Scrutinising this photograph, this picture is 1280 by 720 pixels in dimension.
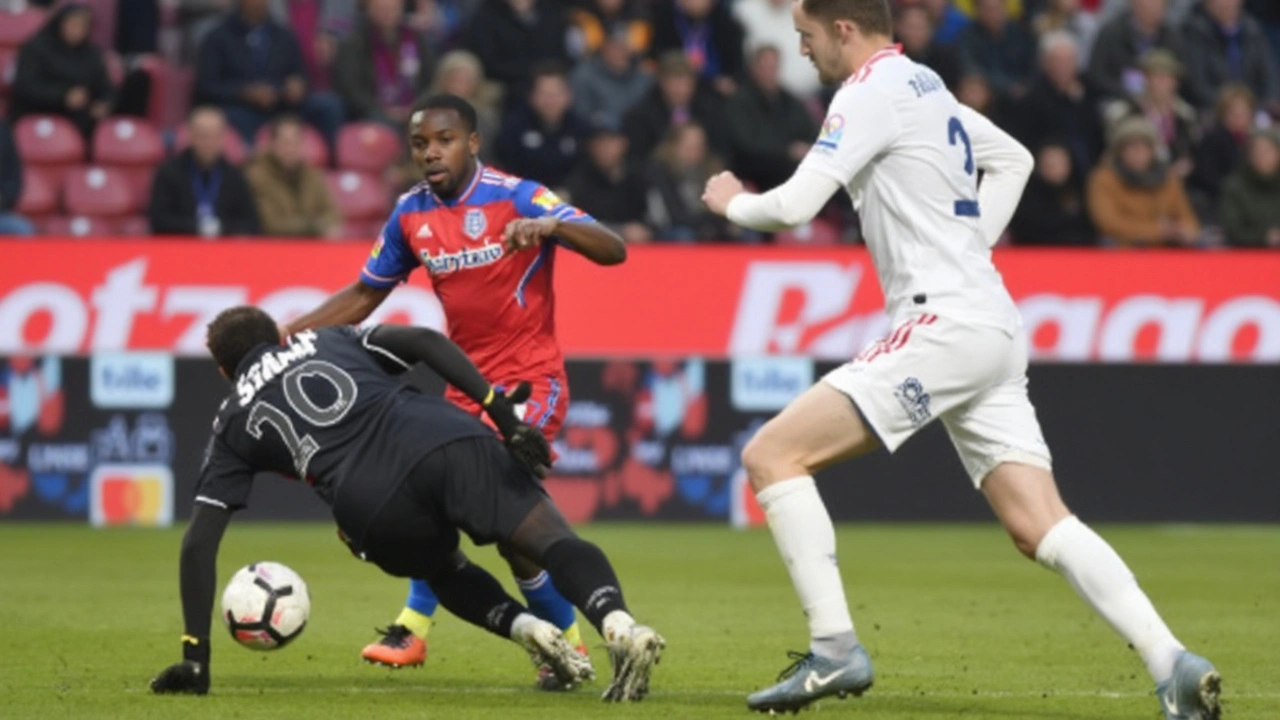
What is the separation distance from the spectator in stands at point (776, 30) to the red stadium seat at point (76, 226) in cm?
618

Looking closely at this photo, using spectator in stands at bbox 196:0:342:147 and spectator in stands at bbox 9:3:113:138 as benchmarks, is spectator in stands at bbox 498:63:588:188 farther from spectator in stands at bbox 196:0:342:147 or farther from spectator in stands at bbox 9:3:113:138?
spectator in stands at bbox 9:3:113:138

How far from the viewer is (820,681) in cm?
750

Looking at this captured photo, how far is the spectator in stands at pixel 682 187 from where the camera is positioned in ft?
63.2

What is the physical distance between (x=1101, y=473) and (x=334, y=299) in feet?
30.4

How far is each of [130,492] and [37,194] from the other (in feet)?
10.8

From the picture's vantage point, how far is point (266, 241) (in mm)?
17797

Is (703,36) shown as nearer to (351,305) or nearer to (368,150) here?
(368,150)

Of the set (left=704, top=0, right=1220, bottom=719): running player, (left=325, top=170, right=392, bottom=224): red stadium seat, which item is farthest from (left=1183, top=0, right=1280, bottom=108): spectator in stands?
(left=704, top=0, right=1220, bottom=719): running player

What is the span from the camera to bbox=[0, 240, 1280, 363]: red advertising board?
17406 mm

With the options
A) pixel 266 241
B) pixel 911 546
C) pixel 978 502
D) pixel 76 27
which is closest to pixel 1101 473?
pixel 978 502

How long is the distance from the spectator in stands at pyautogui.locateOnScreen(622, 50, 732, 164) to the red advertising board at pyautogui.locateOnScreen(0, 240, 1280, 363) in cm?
214

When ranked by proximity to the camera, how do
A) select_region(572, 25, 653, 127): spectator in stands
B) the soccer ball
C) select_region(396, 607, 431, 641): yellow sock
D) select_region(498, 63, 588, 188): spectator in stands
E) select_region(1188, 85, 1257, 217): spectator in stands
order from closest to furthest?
the soccer ball, select_region(396, 607, 431, 641): yellow sock, select_region(498, 63, 588, 188): spectator in stands, select_region(572, 25, 653, 127): spectator in stands, select_region(1188, 85, 1257, 217): spectator in stands

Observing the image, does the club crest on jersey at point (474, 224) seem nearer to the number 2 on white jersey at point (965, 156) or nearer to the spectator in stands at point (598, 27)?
the number 2 on white jersey at point (965, 156)

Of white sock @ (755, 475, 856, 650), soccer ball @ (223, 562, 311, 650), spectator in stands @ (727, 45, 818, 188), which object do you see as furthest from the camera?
spectator in stands @ (727, 45, 818, 188)
